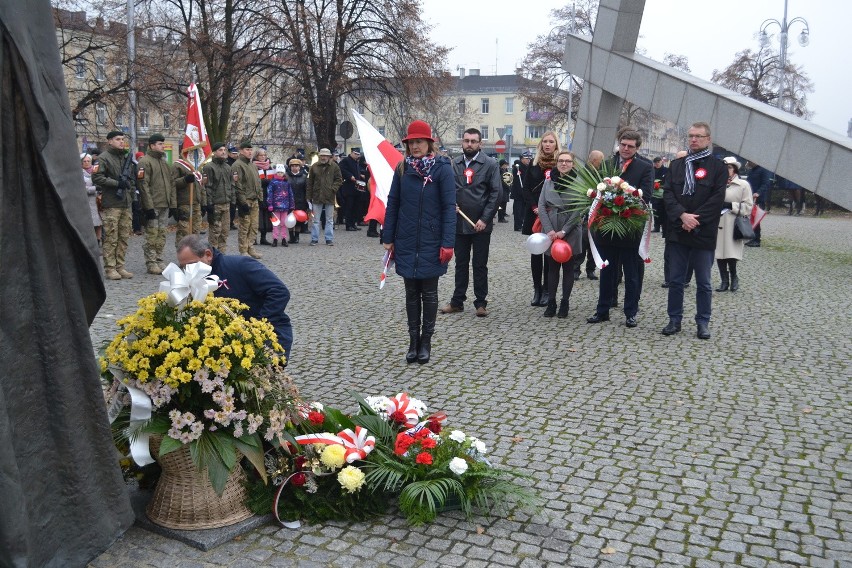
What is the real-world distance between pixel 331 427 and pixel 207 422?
0.90m

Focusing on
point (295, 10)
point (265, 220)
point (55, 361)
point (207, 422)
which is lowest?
point (265, 220)

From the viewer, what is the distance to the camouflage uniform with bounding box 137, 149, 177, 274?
13.2m

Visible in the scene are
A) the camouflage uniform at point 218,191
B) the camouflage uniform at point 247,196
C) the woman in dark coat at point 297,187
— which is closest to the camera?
the camouflage uniform at point 218,191

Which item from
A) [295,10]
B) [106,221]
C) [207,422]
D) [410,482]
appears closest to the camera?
[207,422]

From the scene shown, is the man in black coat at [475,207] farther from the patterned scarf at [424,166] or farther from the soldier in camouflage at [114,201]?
the soldier in camouflage at [114,201]

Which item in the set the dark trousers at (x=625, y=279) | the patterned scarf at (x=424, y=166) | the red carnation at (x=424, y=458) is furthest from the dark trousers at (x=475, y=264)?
the red carnation at (x=424, y=458)

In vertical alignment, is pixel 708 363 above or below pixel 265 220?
above

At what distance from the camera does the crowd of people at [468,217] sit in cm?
768

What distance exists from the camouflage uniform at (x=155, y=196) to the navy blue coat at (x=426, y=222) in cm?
670

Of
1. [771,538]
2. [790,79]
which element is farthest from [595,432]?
[790,79]

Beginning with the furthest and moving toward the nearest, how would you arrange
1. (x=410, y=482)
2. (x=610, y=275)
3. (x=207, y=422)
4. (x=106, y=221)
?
(x=106, y=221) < (x=610, y=275) < (x=410, y=482) < (x=207, y=422)

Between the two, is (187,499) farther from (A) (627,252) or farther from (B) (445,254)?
(A) (627,252)

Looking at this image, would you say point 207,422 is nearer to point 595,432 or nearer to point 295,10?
point 595,432

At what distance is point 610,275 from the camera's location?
9.76 metres
